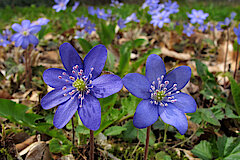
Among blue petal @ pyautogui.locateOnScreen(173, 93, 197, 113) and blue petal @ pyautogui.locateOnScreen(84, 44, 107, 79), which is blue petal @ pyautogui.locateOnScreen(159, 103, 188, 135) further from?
blue petal @ pyautogui.locateOnScreen(84, 44, 107, 79)

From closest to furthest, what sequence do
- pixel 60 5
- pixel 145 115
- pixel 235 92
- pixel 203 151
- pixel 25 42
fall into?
pixel 145 115 → pixel 203 151 → pixel 235 92 → pixel 25 42 → pixel 60 5

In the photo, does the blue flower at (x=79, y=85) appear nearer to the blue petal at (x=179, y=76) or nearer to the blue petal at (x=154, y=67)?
the blue petal at (x=154, y=67)

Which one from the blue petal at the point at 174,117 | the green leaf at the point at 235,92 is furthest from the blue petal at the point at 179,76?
the green leaf at the point at 235,92

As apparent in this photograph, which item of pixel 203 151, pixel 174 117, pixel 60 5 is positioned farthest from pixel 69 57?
pixel 60 5

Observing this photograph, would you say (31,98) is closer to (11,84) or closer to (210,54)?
(11,84)

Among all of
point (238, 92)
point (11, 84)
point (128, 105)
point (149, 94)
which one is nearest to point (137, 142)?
point (128, 105)

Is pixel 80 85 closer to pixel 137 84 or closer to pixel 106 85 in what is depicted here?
pixel 106 85

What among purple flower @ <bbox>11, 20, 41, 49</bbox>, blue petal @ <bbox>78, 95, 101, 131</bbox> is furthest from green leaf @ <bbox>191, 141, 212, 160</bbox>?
purple flower @ <bbox>11, 20, 41, 49</bbox>
